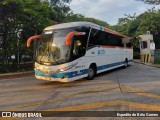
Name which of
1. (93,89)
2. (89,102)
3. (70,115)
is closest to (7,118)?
(70,115)

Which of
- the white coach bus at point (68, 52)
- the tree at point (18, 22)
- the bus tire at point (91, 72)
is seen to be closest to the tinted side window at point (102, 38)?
the white coach bus at point (68, 52)

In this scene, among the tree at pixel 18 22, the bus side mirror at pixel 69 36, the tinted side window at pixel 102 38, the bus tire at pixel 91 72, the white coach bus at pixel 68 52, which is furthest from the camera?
the tree at pixel 18 22

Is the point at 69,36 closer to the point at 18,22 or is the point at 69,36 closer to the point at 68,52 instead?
the point at 68,52

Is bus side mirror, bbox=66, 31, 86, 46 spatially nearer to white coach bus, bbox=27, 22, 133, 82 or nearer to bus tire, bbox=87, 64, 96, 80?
white coach bus, bbox=27, 22, 133, 82

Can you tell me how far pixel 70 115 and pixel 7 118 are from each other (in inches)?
69.0

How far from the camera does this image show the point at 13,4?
55.4 ft

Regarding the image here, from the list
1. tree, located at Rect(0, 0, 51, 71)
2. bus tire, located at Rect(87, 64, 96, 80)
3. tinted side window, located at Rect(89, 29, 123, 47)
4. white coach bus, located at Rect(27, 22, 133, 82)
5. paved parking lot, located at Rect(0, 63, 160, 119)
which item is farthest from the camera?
tree, located at Rect(0, 0, 51, 71)

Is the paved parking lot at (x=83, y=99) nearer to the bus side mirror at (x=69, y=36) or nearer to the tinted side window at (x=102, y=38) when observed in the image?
the bus side mirror at (x=69, y=36)

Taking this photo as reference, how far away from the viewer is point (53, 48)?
38.3ft

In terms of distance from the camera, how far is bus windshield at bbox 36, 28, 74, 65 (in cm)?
1147

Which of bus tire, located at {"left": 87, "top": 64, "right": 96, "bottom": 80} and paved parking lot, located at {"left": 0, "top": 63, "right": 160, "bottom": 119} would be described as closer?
paved parking lot, located at {"left": 0, "top": 63, "right": 160, "bottom": 119}

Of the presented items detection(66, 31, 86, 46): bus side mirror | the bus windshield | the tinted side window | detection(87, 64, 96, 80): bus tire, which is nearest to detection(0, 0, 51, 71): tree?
the tinted side window

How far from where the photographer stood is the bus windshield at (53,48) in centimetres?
1147

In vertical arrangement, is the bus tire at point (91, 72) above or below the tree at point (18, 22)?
below
